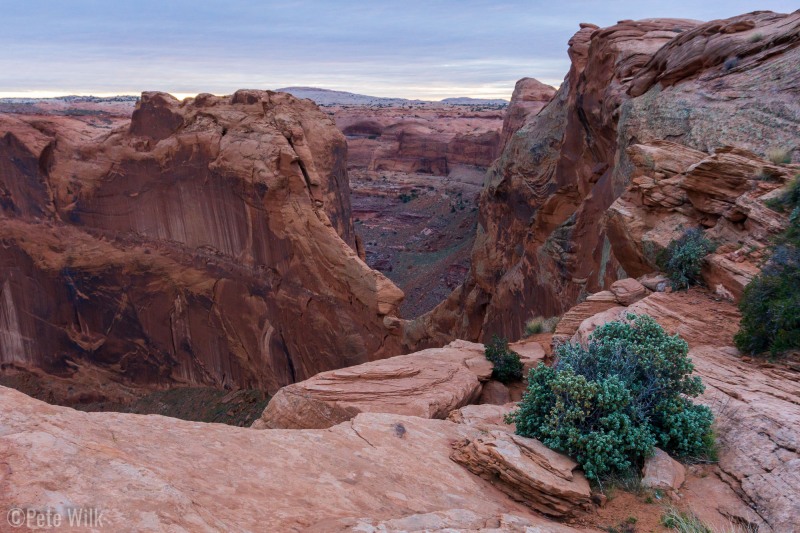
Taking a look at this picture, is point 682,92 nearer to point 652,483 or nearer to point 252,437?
point 652,483

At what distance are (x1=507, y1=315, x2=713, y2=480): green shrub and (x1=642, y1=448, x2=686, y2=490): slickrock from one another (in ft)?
0.52

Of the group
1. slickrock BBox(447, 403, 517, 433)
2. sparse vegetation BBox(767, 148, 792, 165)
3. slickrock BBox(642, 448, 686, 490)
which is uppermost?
sparse vegetation BBox(767, 148, 792, 165)

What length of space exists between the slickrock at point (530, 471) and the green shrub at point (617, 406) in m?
0.24

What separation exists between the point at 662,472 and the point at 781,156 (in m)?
8.63

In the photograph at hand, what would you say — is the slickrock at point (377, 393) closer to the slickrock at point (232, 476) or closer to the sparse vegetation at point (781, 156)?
the slickrock at point (232, 476)

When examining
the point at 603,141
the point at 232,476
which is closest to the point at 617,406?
the point at 232,476

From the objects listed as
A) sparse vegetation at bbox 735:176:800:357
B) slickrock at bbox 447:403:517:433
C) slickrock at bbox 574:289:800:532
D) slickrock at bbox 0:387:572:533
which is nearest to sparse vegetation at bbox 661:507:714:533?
slickrock at bbox 574:289:800:532

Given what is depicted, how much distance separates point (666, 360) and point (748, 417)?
110cm

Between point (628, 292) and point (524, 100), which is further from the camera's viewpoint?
point (524, 100)

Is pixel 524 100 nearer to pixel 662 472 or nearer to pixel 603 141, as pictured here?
pixel 603 141

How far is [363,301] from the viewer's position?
1806 cm

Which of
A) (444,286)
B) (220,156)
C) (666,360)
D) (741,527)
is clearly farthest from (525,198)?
(741,527)

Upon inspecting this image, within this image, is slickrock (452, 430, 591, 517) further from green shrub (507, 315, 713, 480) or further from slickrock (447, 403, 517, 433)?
slickrock (447, 403, 517, 433)

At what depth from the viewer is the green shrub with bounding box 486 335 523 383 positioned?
1237 centimetres
